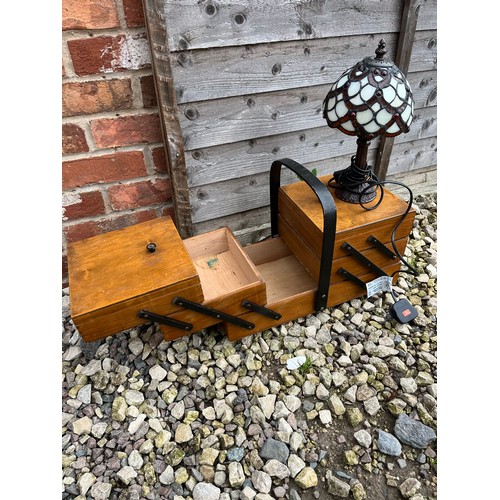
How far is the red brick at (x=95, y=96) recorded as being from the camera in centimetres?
128

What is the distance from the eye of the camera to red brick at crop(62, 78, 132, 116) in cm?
128

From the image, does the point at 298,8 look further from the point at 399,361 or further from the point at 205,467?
the point at 205,467

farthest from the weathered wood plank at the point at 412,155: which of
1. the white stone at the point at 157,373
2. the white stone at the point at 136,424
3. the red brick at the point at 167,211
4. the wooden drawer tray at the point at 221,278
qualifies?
the white stone at the point at 136,424

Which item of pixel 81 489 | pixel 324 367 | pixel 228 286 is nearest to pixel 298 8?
pixel 228 286

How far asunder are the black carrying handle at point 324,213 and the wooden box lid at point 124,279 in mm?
464

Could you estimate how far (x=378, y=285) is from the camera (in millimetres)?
1557

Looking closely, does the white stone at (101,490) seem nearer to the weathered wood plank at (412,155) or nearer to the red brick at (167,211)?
the red brick at (167,211)

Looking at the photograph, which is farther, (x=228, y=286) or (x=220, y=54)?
(x=228, y=286)

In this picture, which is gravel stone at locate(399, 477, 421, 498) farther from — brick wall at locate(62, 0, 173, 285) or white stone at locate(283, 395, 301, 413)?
brick wall at locate(62, 0, 173, 285)

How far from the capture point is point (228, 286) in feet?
4.81

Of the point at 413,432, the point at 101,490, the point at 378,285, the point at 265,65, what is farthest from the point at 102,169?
the point at 413,432

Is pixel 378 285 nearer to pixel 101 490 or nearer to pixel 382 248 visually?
pixel 382 248

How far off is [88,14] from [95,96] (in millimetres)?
250

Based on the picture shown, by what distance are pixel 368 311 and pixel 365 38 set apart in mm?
1165
